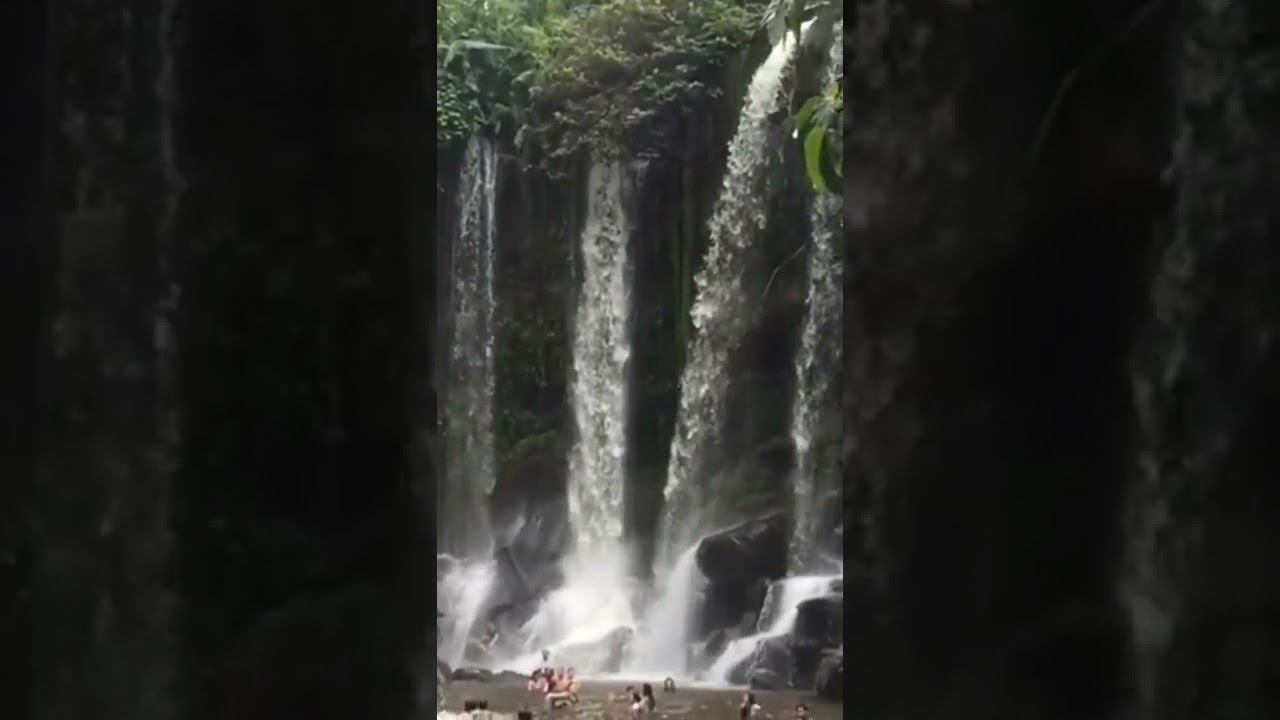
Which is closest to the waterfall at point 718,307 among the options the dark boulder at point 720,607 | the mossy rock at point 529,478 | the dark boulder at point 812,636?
the dark boulder at point 720,607

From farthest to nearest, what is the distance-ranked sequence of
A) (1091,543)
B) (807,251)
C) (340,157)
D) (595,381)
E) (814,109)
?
(595,381), (807,251), (814,109), (340,157), (1091,543)

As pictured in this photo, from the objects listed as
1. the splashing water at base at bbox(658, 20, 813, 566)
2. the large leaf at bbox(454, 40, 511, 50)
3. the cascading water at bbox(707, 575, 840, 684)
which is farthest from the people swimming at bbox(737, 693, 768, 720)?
the large leaf at bbox(454, 40, 511, 50)

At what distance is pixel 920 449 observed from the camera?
106 cm

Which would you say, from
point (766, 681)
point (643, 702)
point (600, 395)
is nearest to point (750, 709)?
point (643, 702)

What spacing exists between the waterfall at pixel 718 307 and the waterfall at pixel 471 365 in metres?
2.02

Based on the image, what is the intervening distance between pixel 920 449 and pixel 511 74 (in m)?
13.4

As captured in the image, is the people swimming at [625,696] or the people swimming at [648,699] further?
the people swimming at [625,696]

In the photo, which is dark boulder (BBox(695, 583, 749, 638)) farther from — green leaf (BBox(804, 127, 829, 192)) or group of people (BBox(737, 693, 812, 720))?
green leaf (BBox(804, 127, 829, 192))

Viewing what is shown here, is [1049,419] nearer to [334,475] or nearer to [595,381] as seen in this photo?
[334,475]

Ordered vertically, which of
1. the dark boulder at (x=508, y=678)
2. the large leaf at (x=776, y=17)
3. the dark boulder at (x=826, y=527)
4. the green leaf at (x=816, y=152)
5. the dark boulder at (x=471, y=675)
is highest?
the large leaf at (x=776, y=17)

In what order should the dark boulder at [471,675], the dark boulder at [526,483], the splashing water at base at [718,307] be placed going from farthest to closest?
the dark boulder at [526,483], the splashing water at base at [718,307], the dark boulder at [471,675]

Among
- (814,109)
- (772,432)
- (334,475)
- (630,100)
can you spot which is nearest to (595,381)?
(772,432)

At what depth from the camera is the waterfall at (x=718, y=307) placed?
42.4 feet

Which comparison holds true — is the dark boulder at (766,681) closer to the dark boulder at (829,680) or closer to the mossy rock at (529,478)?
the dark boulder at (829,680)
